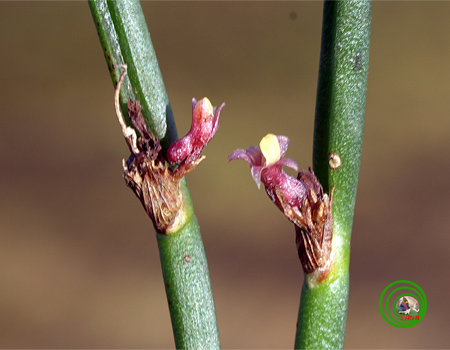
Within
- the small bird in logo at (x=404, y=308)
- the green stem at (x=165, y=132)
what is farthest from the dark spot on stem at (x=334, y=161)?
the small bird in logo at (x=404, y=308)

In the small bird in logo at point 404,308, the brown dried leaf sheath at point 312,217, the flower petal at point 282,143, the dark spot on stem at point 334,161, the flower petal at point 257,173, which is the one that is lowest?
the small bird in logo at point 404,308

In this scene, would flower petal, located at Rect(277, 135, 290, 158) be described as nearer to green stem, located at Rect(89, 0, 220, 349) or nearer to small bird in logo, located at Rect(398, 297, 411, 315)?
green stem, located at Rect(89, 0, 220, 349)

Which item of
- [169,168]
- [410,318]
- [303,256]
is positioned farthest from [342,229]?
[410,318]

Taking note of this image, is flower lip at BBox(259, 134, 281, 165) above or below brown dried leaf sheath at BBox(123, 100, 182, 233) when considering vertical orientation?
above

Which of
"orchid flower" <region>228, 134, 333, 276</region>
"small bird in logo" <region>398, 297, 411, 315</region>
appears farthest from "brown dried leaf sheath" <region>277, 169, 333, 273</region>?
"small bird in logo" <region>398, 297, 411, 315</region>

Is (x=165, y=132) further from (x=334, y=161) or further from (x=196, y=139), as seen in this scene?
(x=334, y=161)

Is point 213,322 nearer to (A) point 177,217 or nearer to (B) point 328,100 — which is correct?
(A) point 177,217

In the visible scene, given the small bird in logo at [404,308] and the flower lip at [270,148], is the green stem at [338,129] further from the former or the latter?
the small bird in logo at [404,308]
